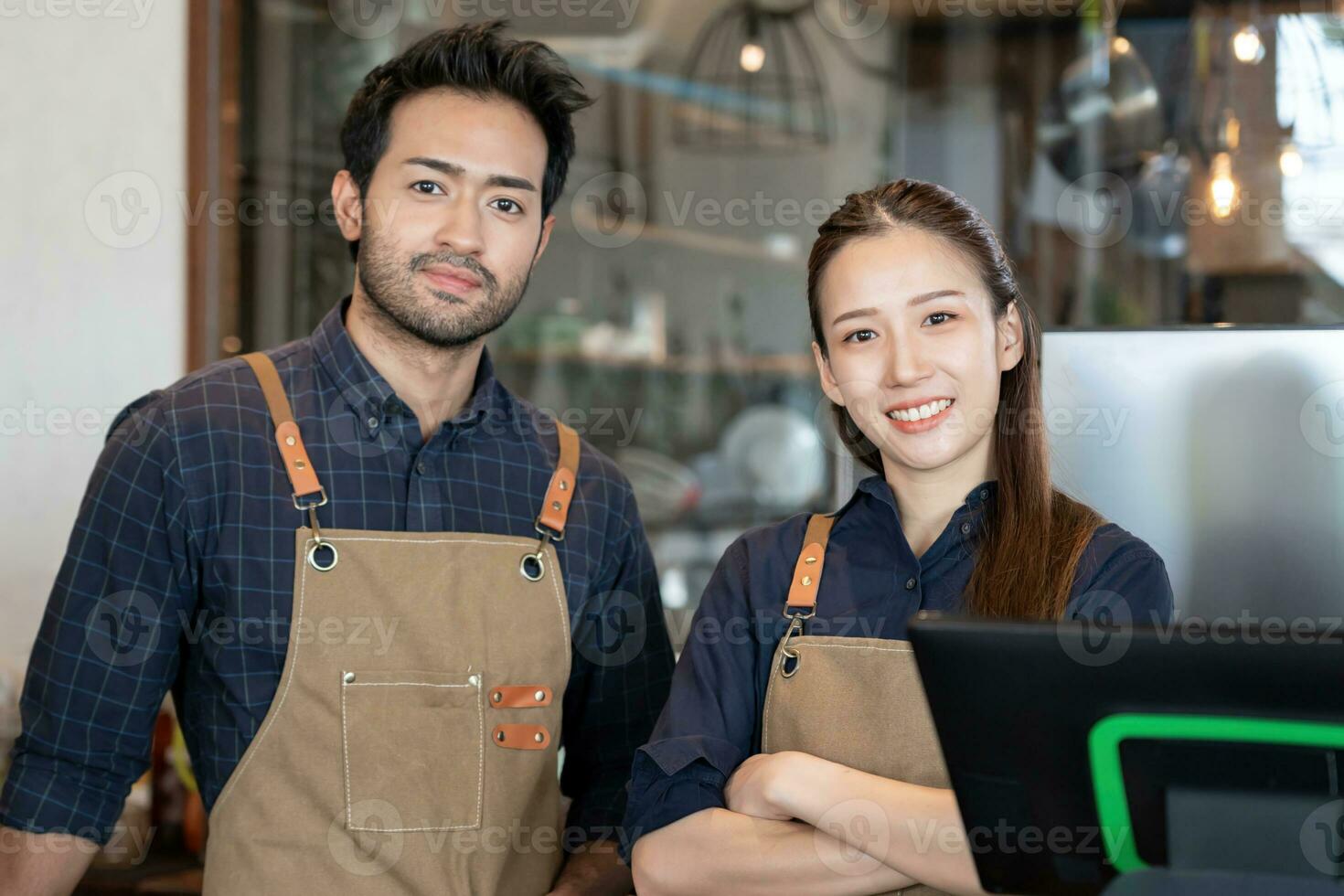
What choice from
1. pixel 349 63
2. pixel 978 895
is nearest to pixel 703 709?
pixel 978 895

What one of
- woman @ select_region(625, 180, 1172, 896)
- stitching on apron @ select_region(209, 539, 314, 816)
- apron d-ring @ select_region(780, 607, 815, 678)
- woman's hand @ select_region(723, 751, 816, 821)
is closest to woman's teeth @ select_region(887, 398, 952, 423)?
woman @ select_region(625, 180, 1172, 896)

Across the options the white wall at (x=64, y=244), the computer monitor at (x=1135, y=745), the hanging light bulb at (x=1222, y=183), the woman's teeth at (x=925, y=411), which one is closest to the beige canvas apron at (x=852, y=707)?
the woman's teeth at (x=925, y=411)

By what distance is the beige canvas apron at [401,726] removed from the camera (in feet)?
5.21

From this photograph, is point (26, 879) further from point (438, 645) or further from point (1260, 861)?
point (1260, 861)

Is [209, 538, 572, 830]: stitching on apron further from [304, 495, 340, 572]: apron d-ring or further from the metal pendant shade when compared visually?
the metal pendant shade

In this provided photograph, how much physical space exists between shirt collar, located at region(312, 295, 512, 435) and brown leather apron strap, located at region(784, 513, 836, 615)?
0.51m

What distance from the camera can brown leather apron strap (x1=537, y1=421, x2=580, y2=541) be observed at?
5.77 ft

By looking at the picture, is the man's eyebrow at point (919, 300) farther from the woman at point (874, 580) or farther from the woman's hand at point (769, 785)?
the woman's hand at point (769, 785)

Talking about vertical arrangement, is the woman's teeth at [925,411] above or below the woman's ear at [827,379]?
below

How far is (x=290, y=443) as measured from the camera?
1.68 metres

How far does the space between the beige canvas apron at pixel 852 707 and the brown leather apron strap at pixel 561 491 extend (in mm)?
412

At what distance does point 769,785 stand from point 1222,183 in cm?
242

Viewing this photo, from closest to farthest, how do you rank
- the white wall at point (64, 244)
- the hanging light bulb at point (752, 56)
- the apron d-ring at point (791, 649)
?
the apron d-ring at point (791, 649) < the white wall at point (64, 244) < the hanging light bulb at point (752, 56)

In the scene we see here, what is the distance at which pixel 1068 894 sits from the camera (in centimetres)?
86
